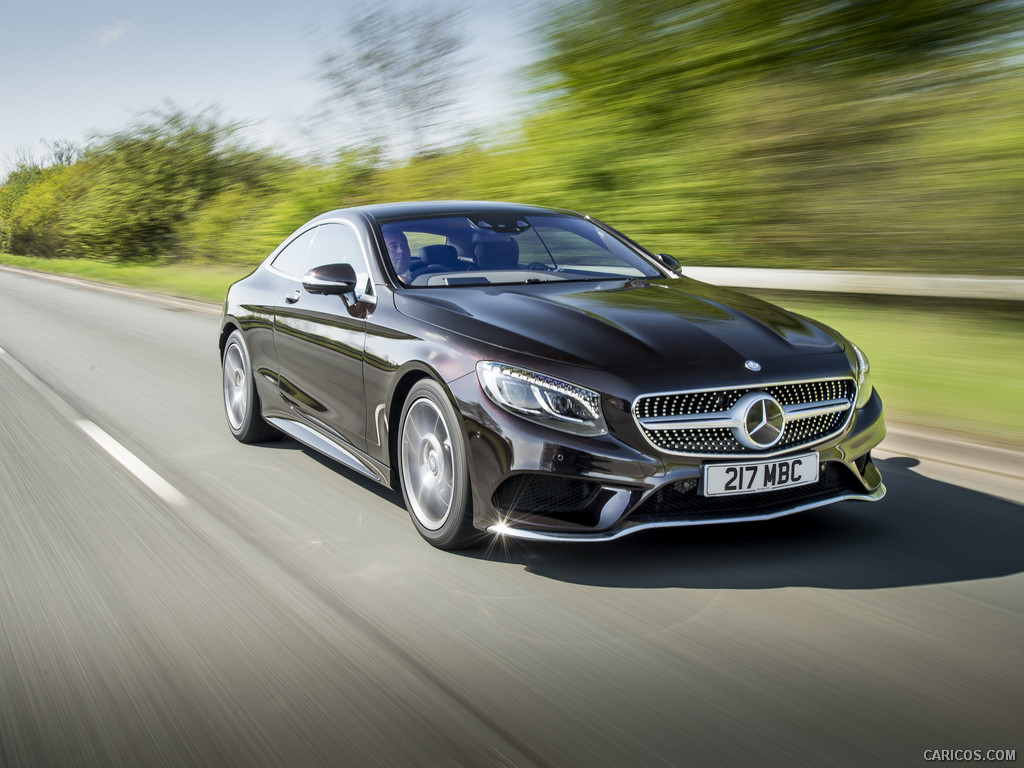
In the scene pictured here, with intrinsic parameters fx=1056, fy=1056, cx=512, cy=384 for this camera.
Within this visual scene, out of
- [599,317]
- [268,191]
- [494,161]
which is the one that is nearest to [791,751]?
[599,317]

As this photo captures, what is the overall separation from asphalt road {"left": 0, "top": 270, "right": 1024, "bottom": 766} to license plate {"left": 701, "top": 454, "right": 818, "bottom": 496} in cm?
33

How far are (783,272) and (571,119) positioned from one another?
7.00 m

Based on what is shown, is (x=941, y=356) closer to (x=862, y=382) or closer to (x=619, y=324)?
(x=862, y=382)

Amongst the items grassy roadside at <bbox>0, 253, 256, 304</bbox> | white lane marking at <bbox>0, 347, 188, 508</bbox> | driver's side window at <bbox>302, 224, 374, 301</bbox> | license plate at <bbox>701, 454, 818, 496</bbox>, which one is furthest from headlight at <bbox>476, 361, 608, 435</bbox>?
grassy roadside at <bbox>0, 253, 256, 304</bbox>

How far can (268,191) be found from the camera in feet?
109

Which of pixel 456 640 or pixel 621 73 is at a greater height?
pixel 621 73

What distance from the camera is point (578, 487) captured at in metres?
3.93

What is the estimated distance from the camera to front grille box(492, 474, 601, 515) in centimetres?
392

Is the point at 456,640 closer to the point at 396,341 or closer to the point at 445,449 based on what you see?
the point at 445,449

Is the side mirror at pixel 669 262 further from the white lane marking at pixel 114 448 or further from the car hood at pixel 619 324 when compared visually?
the white lane marking at pixel 114 448

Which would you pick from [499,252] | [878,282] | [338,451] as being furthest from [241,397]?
[878,282]

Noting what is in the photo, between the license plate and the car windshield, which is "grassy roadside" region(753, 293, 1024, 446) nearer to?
the car windshield

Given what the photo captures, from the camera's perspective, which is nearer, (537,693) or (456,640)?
(537,693)

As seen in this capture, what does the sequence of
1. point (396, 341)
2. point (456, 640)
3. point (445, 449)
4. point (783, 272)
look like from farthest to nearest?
point (783, 272) → point (396, 341) → point (445, 449) → point (456, 640)
